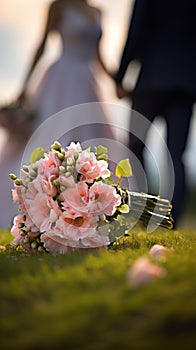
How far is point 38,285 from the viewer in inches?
71.7

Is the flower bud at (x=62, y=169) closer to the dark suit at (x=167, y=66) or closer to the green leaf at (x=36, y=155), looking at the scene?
the green leaf at (x=36, y=155)

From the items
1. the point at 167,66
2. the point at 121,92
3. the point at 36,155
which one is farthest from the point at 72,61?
the point at 36,155

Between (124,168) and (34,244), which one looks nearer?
(34,244)

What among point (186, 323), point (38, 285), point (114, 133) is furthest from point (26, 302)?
point (114, 133)

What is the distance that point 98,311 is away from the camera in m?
1.51

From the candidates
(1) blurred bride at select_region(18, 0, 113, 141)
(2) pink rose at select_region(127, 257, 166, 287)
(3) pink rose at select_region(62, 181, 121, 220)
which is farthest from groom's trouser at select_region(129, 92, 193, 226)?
(2) pink rose at select_region(127, 257, 166, 287)

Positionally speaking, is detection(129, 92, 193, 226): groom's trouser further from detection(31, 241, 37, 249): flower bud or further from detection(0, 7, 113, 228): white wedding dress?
detection(31, 241, 37, 249): flower bud

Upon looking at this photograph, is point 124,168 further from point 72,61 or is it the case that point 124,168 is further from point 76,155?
point 72,61

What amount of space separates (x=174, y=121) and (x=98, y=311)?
5.20 metres

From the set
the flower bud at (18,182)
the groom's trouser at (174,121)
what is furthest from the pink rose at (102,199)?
the groom's trouser at (174,121)

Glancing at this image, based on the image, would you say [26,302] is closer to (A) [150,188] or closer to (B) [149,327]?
(B) [149,327]

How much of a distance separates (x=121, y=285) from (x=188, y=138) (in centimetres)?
507

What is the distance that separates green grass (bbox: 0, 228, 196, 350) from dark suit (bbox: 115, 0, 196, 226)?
4718 mm

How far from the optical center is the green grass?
1397 mm
